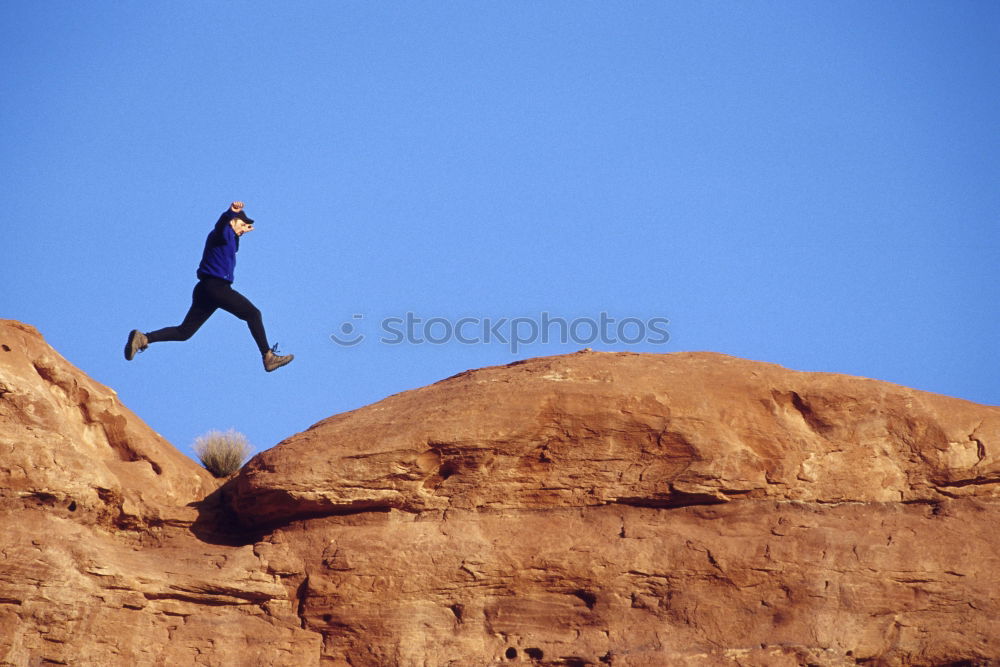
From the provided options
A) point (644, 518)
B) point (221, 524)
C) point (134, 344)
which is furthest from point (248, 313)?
point (644, 518)

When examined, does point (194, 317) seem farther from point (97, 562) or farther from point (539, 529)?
point (539, 529)

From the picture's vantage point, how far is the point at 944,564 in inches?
647

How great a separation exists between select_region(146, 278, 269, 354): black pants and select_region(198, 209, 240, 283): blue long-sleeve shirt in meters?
0.10

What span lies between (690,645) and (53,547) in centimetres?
804

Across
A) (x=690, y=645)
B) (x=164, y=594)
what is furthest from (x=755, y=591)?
(x=164, y=594)

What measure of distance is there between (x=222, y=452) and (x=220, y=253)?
3.35 m

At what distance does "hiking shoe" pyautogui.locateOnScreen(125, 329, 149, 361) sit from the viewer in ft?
56.7

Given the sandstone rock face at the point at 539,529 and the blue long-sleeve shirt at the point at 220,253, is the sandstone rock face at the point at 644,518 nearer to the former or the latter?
the sandstone rock face at the point at 539,529

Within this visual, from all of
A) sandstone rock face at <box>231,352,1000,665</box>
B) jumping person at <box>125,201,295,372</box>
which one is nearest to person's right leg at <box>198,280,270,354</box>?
jumping person at <box>125,201,295,372</box>

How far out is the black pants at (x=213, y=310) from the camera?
58.8 ft

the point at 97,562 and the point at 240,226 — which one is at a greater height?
the point at 240,226

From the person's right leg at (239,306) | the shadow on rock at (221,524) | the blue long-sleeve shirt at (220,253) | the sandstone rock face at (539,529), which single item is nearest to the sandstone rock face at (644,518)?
the sandstone rock face at (539,529)

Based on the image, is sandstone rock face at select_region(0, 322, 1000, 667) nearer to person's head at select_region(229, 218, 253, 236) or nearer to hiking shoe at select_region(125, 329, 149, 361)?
hiking shoe at select_region(125, 329, 149, 361)

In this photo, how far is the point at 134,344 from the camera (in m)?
17.3
